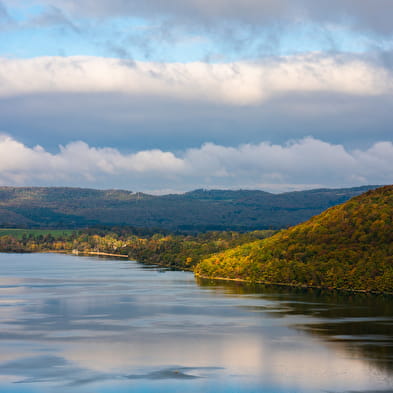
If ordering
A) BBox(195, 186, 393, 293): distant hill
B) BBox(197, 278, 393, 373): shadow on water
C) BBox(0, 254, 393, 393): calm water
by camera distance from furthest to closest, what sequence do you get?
BBox(195, 186, 393, 293): distant hill < BBox(197, 278, 393, 373): shadow on water < BBox(0, 254, 393, 393): calm water

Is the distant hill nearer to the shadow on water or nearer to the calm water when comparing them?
the shadow on water

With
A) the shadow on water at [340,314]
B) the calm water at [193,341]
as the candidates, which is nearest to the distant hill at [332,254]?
the shadow on water at [340,314]

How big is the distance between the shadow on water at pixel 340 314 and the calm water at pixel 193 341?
0.43ft

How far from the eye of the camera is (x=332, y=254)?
430 ft

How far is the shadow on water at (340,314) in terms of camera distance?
2689 inches

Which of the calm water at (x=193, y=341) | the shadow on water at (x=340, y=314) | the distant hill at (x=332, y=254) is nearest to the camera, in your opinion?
the calm water at (x=193, y=341)

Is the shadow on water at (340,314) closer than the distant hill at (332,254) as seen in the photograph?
Yes

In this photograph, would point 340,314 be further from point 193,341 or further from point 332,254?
point 332,254

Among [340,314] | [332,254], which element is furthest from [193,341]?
[332,254]

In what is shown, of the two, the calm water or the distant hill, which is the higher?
the distant hill

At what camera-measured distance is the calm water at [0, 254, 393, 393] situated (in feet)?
181

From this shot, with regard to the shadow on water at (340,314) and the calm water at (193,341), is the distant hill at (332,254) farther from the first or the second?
the calm water at (193,341)

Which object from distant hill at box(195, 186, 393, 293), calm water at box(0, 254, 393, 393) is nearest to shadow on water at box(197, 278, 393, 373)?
calm water at box(0, 254, 393, 393)

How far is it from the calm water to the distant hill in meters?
8.79
